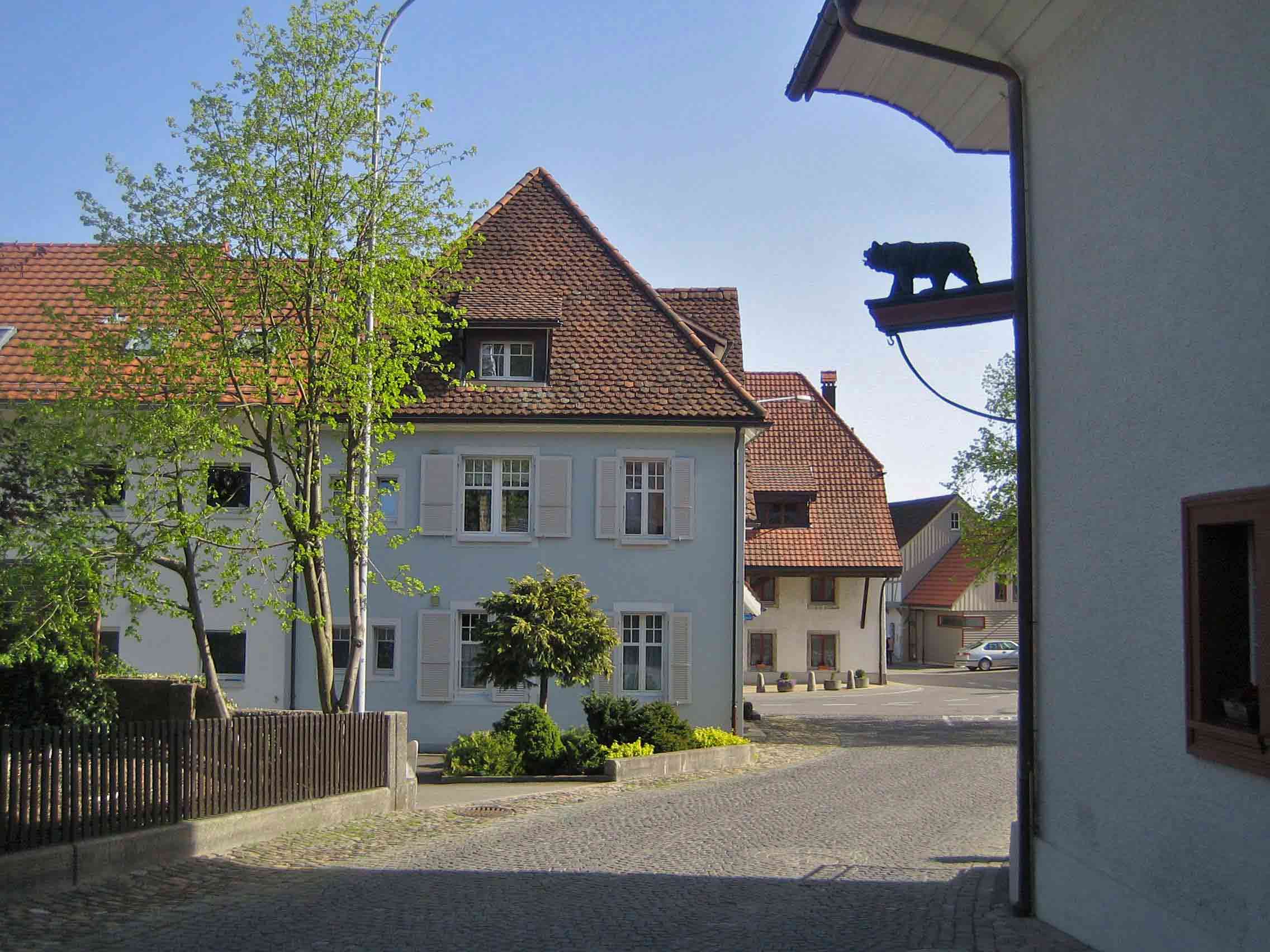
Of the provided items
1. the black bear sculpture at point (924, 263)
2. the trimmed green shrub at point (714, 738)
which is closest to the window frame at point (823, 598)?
the trimmed green shrub at point (714, 738)

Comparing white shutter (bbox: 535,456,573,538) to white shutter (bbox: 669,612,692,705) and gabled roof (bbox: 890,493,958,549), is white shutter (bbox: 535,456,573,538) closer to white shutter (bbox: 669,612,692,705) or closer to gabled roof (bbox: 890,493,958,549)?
white shutter (bbox: 669,612,692,705)

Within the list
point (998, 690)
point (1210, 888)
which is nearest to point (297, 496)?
point (1210, 888)

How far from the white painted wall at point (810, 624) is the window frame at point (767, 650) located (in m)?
0.09

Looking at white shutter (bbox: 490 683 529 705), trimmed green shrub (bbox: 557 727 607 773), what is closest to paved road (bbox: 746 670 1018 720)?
white shutter (bbox: 490 683 529 705)

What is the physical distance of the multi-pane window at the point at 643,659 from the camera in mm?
24875

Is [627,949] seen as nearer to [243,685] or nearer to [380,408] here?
[380,408]

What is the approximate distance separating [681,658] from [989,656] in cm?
4046

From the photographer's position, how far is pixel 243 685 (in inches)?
982

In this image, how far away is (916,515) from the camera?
7100 cm

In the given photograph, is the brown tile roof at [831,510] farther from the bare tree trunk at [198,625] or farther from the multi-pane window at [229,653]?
the bare tree trunk at [198,625]

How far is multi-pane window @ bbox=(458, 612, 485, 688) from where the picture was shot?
25.0m

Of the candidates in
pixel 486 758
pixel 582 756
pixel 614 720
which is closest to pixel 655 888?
pixel 486 758

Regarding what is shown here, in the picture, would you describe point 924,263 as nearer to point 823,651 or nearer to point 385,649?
point 385,649

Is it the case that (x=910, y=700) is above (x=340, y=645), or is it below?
below
